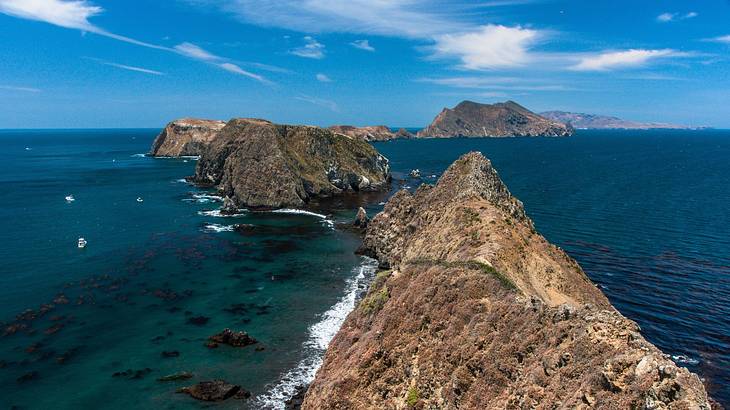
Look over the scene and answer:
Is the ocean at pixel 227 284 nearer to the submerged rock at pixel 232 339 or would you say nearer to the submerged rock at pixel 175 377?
the submerged rock at pixel 175 377

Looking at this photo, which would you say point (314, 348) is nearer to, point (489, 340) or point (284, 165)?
point (489, 340)

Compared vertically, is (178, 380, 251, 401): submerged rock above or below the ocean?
below

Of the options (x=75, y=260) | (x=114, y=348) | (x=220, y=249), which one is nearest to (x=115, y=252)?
(x=75, y=260)

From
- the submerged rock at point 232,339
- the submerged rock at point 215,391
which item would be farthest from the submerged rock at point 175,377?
the submerged rock at point 232,339

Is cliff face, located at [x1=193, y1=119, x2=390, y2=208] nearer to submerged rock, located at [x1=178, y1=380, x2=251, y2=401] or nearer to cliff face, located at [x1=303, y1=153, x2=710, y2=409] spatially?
submerged rock, located at [x1=178, y1=380, x2=251, y2=401]

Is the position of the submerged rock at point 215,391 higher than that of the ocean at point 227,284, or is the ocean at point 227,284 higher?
the ocean at point 227,284

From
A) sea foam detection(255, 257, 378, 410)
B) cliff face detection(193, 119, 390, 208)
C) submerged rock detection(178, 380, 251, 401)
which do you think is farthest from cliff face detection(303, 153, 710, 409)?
cliff face detection(193, 119, 390, 208)

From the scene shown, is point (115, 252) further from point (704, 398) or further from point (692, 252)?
point (692, 252)
